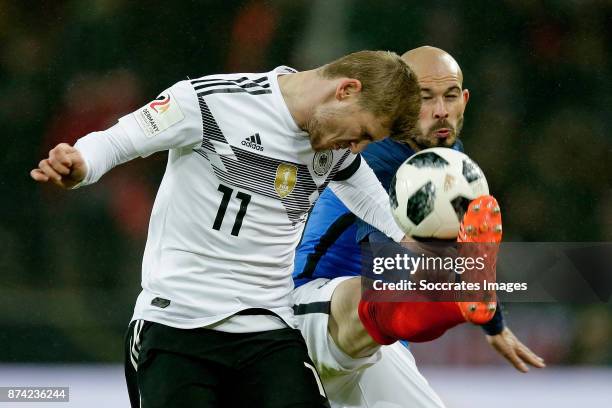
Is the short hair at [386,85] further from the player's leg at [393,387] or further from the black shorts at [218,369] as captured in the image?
the player's leg at [393,387]

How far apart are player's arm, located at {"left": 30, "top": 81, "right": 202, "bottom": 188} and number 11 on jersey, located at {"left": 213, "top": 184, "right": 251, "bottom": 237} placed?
155mm

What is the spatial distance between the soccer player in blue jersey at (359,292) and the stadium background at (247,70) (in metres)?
1.67

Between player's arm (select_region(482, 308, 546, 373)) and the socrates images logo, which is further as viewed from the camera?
player's arm (select_region(482, 308, 546, 373))

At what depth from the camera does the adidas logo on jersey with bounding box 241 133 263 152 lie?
8.37 ft

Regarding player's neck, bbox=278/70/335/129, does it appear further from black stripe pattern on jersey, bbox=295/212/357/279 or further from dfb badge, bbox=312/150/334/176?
black stripe pattern on jersey, bbox=295/212/357/279

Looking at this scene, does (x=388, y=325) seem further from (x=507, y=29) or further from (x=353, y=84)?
(x=507, y=29)

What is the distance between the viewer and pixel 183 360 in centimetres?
248

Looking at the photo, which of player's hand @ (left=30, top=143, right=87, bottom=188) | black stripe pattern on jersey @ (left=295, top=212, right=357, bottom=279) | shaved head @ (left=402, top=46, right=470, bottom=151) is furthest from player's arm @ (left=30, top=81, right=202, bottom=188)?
shaved head @ (left=402, top=46, right=470, bottom=151)

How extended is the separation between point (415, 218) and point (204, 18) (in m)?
2.91

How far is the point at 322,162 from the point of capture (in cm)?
271

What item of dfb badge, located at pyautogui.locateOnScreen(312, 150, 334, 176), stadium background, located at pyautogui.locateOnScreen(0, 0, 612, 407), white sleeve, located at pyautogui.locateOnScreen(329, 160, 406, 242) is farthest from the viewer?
stadium background, located at pyautogui.locateOnScreen(0, 0, 612, 407)

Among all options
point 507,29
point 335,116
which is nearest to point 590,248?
point 507,29

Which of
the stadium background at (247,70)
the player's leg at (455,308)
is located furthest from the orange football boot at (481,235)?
the stadium background at (247,70)

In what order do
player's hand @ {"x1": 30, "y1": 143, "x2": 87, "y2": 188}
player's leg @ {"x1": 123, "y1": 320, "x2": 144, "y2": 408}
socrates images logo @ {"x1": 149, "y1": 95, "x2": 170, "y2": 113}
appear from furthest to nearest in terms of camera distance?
player's leg @ {"x1": 123, "y1": 320, "x2": 144, "y2": 408}
socrates images logo @ {"x1": 149, "y1": 95, "x2": 170, "y2": 113}
player's hand @ {"x1": 30, "y1": 143, "x2": 87, "y2": 188}
